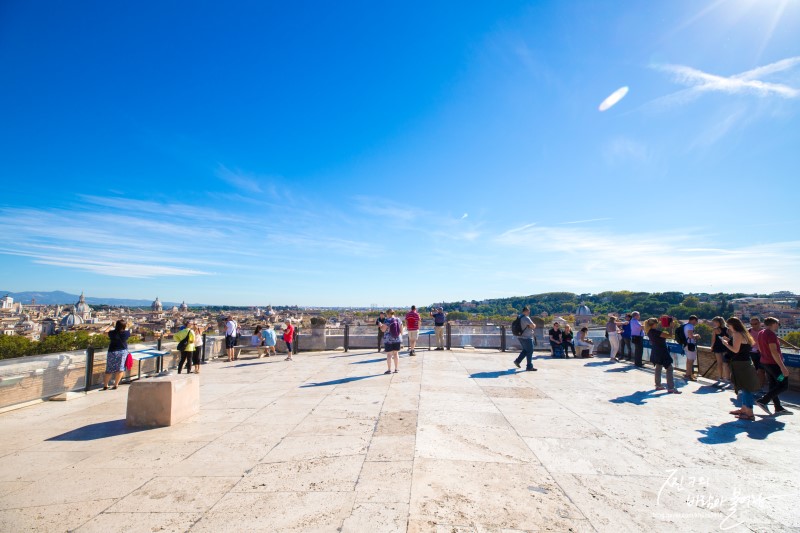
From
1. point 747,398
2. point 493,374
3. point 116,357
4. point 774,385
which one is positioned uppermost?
point 116,357

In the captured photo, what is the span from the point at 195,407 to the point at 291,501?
4025 millimetres

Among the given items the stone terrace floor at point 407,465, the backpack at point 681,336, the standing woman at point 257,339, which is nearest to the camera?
the stone terrace floor at point 407,465

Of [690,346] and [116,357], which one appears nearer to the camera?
[116,357]

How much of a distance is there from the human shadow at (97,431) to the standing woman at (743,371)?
9796mm

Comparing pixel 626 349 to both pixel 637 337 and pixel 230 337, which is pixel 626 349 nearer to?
pixel 637 337

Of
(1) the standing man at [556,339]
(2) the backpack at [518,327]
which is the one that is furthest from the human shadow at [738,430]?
(1) the standing man at [556,339]

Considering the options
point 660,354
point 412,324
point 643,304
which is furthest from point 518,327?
point 643,304

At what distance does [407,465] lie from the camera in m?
4.00

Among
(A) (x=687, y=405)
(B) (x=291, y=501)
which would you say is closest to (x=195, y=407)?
(B) (x=291, y=501)

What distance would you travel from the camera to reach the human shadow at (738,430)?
5.10 metres

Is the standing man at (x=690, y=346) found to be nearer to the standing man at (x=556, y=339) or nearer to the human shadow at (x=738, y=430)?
the human shadow at (x=738, y=430)

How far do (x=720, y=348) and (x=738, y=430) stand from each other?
3.61 m

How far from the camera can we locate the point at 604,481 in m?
3.79

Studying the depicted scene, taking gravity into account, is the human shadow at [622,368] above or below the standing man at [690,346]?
below
